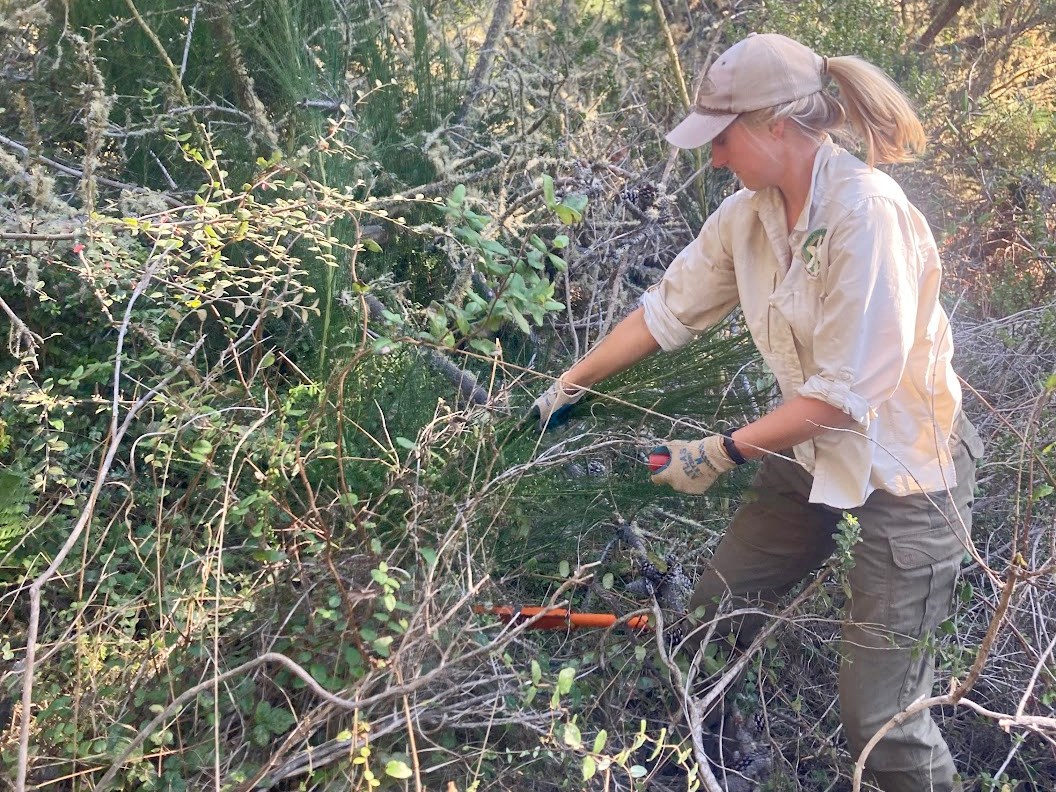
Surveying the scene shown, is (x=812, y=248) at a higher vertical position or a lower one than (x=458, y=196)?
lower

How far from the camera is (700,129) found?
69.7 inches

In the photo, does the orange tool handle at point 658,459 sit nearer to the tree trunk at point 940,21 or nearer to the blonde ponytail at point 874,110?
the blonde ponytail at point 874,110

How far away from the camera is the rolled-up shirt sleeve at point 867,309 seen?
1619 millimetres

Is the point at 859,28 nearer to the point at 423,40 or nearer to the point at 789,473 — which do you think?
the point at 423,40

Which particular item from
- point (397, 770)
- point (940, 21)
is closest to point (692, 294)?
point (397, 770)

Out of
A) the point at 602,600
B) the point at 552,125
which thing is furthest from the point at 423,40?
the point at 602,600

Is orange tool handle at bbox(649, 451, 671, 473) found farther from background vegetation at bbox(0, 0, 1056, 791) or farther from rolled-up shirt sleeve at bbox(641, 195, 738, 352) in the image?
rolled-up shirt sleeve at bbox(641, 195, 738, 352)

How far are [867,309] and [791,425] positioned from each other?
0.86 feet

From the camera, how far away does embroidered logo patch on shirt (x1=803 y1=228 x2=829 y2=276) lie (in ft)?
5.55

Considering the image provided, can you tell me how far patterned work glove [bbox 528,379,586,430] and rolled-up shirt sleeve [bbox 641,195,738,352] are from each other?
0.77 feet

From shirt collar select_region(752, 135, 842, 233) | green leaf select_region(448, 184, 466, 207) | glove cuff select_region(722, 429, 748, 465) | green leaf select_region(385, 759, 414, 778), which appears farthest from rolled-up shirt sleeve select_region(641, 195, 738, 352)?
green leaf select_region(385, 759, 414, 778)

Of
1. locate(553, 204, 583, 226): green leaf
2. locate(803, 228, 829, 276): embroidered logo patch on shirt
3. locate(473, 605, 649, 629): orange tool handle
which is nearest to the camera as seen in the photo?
locate(553, 204, 583, 226): green leaf

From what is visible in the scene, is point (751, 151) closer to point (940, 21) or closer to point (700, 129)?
point (700, 129)

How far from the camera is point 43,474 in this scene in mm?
2205
